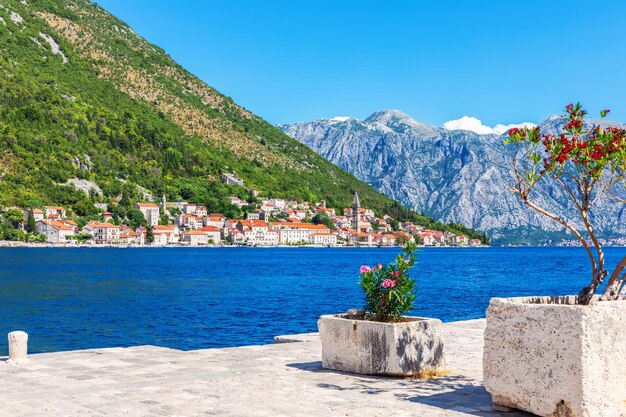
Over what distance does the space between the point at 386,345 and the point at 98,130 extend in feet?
518

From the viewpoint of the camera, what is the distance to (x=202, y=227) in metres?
171

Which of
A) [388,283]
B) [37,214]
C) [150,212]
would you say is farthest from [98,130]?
[388,283]

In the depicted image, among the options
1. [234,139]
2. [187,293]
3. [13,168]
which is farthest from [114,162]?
[187,293]

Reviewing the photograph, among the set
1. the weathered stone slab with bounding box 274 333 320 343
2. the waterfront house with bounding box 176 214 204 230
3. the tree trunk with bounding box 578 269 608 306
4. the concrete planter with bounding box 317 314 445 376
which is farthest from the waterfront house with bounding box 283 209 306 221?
the tree trunk with bounding box 578 269 608 306

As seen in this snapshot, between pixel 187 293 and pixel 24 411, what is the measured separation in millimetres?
41557

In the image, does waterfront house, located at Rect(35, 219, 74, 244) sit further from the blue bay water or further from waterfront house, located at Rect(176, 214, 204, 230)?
the blue bay water

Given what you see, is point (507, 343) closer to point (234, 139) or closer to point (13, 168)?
point (13, 168)

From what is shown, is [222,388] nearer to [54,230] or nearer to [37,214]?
[37,214]

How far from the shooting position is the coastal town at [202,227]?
134375mm

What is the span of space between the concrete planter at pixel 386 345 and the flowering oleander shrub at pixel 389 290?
0.82ft

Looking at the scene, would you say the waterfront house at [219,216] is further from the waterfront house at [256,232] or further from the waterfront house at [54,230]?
the waterfront house at [54,230]

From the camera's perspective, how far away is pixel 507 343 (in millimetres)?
7465

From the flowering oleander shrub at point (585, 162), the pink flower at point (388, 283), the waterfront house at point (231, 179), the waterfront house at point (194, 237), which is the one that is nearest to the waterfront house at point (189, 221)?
the waterfront house at point (194, 237)

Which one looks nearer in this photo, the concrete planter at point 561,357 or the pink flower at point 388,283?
the concrete planter at point 561,357
